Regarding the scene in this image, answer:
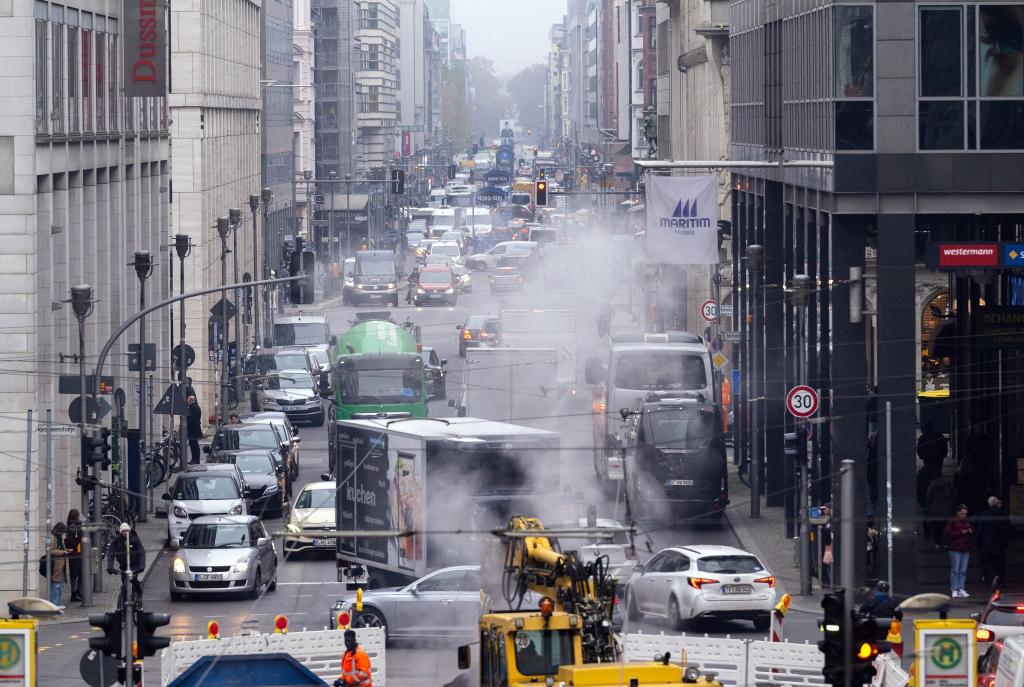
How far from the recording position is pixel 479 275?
115 m

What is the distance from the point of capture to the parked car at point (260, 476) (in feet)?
135

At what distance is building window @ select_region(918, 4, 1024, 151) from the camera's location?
3061 cm

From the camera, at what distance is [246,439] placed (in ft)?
150

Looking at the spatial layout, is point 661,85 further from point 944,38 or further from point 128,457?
point 944,38

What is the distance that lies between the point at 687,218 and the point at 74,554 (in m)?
15.0

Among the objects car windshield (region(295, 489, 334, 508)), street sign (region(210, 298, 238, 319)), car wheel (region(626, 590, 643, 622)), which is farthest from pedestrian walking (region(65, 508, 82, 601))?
street sign (region(210, 298, 238, 319))

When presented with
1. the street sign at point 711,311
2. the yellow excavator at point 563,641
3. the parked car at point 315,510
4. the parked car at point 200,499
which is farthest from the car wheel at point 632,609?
the street sign at point 711,311

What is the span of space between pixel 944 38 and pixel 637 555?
1056 cm

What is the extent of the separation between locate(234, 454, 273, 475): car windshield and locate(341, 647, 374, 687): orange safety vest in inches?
759

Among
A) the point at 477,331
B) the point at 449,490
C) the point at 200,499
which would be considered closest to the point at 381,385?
the point at 200,499

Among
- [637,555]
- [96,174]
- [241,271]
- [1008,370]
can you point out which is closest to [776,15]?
[1008,370]

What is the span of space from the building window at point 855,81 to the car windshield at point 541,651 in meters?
13.0

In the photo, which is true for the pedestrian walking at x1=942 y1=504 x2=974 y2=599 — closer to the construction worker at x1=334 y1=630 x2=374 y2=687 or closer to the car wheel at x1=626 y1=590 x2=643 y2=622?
the car wheel at x1=626 y1=590 x2=643 y2=622

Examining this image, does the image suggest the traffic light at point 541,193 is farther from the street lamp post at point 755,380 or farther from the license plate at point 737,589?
the license plate at point 737,589
